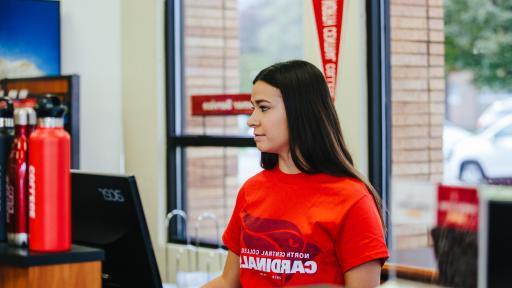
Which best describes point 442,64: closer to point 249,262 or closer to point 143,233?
point 249,262

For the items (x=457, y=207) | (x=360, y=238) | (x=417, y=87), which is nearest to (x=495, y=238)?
(x=457, y=207)

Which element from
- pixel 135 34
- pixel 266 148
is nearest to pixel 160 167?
pixel 135 34

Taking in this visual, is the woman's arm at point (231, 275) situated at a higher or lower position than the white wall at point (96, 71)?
lower

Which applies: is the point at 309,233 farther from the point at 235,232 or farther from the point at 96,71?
the point at 96,71

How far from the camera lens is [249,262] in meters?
2.23

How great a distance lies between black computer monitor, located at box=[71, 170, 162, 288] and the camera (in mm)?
1778

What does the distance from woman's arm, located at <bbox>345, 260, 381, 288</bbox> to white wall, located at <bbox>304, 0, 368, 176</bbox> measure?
1.57 m

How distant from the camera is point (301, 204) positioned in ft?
7.31

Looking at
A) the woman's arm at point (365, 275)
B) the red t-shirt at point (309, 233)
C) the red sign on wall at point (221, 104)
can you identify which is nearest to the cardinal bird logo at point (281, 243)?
the red t-shirt at point (309, 233)

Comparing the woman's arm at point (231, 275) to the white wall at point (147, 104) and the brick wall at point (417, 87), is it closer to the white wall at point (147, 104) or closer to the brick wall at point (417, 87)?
the brick wall at point (417, 87)

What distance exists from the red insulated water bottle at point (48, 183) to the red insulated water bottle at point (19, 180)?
0.12ft

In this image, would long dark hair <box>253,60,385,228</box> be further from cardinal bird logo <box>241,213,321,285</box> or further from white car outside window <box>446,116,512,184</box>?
white car outside window <box>446,116,512,184</box>

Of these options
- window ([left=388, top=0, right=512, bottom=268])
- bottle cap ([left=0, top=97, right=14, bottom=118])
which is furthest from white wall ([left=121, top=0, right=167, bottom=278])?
bottle cap ([left=0, top=97, right=14, bottom=118])

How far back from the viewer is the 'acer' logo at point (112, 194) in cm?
178
